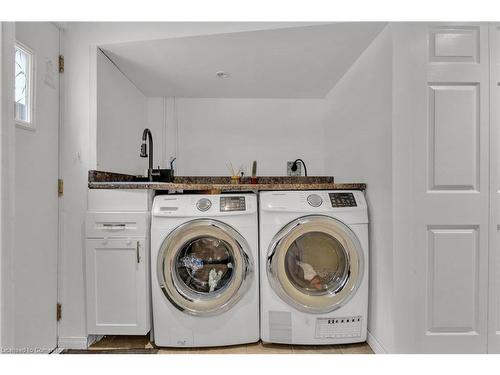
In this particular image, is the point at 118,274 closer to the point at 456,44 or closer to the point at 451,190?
the point at 451,190

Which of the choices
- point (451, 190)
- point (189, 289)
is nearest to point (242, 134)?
point (189, 289)

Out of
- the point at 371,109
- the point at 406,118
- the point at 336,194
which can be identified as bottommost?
the point at 336,194

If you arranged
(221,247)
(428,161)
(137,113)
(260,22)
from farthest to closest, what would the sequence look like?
(137,113), (221,247), (260,22), (428,161)

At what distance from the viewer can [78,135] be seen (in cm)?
190

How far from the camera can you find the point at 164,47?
6.32 feet

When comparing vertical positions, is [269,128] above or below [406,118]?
above

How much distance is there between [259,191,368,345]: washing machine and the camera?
1.76 meters

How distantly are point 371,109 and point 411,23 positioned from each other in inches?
19.7

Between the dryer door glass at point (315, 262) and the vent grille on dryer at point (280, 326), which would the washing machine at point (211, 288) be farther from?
the dryer door glass at point (315, 262)

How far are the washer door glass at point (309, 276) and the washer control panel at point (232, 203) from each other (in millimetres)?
294

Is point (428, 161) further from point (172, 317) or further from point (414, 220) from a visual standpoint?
point (172, 317)

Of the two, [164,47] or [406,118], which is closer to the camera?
[406,118]

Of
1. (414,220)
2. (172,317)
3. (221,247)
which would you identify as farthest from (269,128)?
(172,317)

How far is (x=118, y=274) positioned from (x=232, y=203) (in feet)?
2.78
